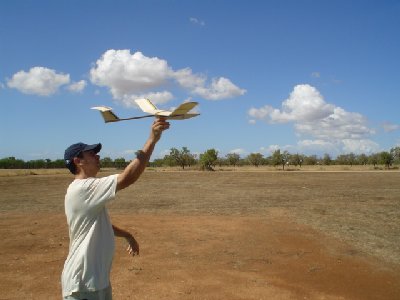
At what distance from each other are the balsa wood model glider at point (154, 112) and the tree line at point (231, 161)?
61.7 meters

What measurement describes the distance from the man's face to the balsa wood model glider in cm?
50

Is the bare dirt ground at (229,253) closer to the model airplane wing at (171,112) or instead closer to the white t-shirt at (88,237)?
the white t-shirt at (88,237)

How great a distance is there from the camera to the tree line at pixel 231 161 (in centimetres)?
7125

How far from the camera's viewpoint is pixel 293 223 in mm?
13070

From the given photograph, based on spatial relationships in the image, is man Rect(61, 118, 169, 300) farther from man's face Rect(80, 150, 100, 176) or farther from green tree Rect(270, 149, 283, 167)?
green tree Rect(270, 149, 283, 167)

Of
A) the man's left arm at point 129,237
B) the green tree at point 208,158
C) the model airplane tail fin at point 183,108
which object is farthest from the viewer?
the green tree at point 208,158

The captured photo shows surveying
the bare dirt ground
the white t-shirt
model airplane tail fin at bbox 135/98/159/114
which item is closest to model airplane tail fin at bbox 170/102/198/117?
model airplane tail fin at bbox 135/98/159/114

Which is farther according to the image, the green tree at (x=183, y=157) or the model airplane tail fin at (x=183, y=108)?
the green tree at (x=183, y=157)

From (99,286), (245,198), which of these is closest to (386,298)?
(99,286)

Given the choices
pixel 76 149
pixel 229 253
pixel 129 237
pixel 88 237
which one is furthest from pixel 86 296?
pixel 229 253

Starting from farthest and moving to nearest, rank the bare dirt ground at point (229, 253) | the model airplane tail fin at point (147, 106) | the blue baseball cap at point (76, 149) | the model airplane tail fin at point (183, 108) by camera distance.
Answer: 1. the bare dirt ground at point (229, 253)
2. the blue baseball cap at point (76, 149)
3. the model airplane tail fin at point (147, 106)
4. the model airplane tail fin at point (183, 108)

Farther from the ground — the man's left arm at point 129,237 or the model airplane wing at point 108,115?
the model airplane wing at point 108,115

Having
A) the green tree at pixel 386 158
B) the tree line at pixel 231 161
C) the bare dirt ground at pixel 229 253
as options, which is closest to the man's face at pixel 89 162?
the bare dirt ground at pixel 229 253

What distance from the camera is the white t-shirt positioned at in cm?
290
